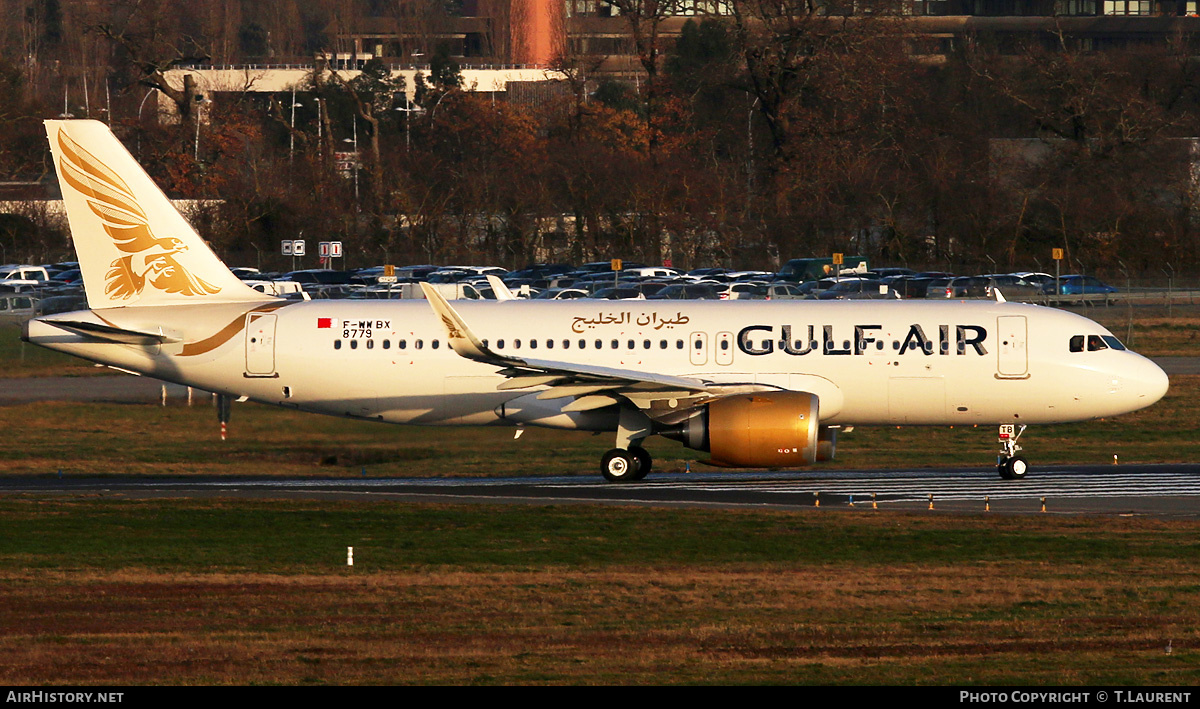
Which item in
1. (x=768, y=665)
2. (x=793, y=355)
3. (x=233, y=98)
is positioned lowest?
→ (x=768, y=665)

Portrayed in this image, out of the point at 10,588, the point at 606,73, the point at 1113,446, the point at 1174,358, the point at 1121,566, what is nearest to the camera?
the point at 10,588

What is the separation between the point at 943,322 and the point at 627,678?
62.9 feet

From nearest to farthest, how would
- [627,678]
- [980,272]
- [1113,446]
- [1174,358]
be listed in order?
[627,678], [1113,446], [1174,358], [980,272]

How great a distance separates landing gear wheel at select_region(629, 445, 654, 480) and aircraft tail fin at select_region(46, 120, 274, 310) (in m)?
9.96

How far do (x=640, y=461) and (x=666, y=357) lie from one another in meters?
2.41

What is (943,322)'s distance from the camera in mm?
33656

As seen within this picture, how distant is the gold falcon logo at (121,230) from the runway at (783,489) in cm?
426

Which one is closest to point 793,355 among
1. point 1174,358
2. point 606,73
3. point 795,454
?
point 795,454

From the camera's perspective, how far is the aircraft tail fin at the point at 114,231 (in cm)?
3384

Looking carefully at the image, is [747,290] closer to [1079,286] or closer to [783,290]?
[783,290]

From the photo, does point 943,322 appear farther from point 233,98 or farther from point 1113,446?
point 233,98

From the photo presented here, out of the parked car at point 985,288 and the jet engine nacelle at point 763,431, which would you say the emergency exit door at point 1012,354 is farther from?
the parked car at point 985,288

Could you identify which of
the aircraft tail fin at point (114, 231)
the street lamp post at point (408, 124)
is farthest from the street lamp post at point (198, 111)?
the aircraft tail fin at point (114, 231)

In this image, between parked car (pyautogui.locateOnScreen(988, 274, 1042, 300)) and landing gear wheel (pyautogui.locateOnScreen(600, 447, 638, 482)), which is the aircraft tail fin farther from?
parked car (pyautogui.locateOnScreen(988, 274, 1042, 300))
